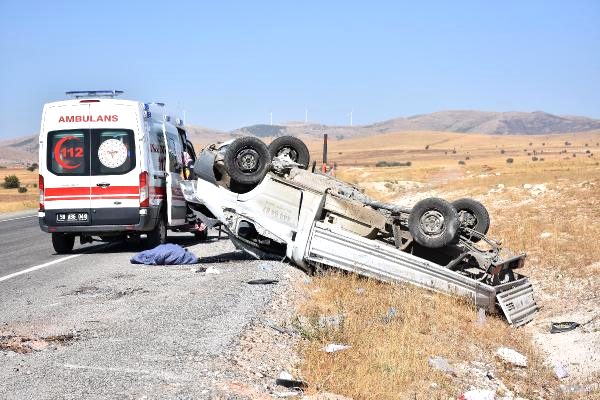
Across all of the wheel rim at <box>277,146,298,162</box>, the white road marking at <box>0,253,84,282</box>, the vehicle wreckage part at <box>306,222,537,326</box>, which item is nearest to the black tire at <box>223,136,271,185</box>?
the vehicle wreckage part at <box>306,222,537,326</box>

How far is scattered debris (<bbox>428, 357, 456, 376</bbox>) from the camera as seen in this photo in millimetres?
6699

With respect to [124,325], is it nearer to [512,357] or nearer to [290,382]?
[290,382]

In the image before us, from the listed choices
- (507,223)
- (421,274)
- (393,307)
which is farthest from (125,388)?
(507,223)

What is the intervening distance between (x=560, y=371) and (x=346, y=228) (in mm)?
3577

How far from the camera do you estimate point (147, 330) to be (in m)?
6.66

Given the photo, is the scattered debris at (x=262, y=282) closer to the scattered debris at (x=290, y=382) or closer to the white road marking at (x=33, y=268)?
the white road marking at (x=33, y=268)

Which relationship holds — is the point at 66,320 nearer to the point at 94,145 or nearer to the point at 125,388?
the point at 125,388

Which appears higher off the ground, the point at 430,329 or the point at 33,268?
the point at 430,329

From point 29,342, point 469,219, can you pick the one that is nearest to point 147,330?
point 29,342

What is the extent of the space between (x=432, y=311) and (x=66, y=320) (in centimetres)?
415

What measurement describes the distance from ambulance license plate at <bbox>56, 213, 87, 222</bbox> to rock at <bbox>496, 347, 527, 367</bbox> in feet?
25.1

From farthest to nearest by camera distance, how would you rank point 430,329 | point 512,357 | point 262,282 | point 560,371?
point 262,282, point 430,329, point 512,357, point 560,371

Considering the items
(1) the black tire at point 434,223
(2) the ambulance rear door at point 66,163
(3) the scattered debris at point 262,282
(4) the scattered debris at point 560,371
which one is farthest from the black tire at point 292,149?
(4) the scattered debris at point 560,371

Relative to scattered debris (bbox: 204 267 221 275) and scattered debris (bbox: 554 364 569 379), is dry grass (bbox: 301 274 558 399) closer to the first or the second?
scattered debris (bbox: 554 364 569 379)
